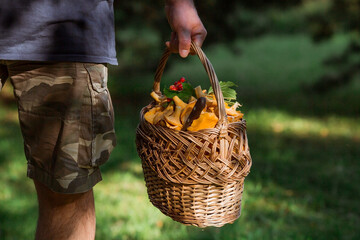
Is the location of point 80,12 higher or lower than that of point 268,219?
higher

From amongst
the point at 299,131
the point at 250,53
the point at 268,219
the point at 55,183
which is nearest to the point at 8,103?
the point at 299,131

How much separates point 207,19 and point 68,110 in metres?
4.11

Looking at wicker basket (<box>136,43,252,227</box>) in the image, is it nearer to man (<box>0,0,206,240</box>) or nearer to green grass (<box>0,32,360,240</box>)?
man (<box>0,0,206,240</box>)

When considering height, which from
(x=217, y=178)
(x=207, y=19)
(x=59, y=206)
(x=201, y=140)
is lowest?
(x=207, y=19)

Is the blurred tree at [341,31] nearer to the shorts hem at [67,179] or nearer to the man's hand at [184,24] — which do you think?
the man's hand at [184,24]

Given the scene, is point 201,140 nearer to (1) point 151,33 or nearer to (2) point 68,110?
(2) point 68,110

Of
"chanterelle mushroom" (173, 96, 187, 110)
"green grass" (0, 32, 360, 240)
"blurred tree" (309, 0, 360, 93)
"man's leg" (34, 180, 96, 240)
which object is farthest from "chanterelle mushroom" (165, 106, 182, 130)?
"blurred tree" (309, 0, 360, 93)

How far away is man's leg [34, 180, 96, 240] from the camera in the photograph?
1.71 metres

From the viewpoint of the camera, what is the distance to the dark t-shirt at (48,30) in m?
1.54

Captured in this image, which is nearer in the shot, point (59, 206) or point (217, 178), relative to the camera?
point (217, 178)

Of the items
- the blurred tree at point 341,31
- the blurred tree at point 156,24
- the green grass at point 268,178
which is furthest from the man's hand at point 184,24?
the blurred tree at point 341,31

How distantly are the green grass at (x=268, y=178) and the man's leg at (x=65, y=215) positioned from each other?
2.78ft

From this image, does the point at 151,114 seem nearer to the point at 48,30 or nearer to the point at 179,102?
the point at 179,102

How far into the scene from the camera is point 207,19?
546cm
